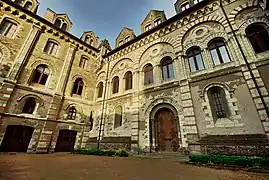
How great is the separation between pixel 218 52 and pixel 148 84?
5995mm

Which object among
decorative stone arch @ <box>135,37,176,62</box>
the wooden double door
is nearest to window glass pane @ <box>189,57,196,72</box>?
decorative stone arch @ <box>135,37,176,62</box>

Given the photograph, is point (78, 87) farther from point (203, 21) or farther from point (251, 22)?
point (251, 22)

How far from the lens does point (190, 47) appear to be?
35.1 ft

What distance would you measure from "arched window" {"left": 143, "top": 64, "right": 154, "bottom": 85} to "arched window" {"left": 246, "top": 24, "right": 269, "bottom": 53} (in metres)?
7.53

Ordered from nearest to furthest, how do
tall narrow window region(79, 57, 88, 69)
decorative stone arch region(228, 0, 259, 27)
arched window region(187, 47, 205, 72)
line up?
decorative stone arch region(228, 0, 259, 27) → arched window region(187, 47, 205, 72) → tall narrow window region(79, 57, 88, 69)

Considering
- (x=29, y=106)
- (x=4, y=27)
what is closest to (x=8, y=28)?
(x=4, y=27)

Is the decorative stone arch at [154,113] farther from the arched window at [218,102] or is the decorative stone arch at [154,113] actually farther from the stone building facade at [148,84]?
the arched window at [218,102]

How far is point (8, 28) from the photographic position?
1223 cm

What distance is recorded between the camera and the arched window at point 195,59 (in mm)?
10055

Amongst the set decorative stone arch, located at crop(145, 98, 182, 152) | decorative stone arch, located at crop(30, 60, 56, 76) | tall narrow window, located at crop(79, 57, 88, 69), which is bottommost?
decorative stone arch, located at crop(145, 98, 182, 152)

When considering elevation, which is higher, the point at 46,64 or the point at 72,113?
the point at 46,64

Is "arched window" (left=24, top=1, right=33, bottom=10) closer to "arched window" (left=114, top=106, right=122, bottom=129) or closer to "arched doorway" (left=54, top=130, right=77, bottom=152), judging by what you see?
"arched doorway" (left=54, top=130, right=77, bottom=152)

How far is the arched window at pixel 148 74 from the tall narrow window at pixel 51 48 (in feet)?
34.6

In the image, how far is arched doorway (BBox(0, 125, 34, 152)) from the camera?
33.0ft
